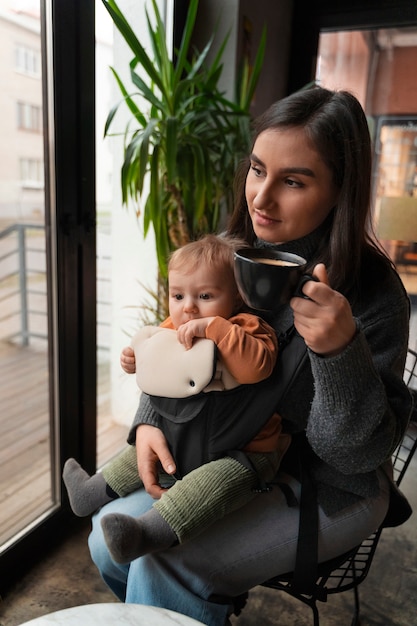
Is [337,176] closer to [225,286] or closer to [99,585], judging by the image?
[225,286]

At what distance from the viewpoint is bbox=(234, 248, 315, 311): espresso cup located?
0.82 metres

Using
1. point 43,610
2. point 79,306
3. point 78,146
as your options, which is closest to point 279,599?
point 43,610

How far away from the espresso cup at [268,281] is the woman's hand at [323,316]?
0.02 metres

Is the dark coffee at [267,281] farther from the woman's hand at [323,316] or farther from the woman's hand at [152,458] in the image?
the woman's hand at [152,458]

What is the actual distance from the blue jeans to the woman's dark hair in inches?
19.5

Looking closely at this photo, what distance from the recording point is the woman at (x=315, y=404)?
104 centimetres

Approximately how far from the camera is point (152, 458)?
1.15m

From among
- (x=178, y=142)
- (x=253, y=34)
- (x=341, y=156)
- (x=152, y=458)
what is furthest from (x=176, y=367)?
(x=253, y=34)

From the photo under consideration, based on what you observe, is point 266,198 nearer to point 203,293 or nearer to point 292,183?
point 292,183

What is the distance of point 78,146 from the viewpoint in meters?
1.76

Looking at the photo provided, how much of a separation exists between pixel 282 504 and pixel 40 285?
1.16 m

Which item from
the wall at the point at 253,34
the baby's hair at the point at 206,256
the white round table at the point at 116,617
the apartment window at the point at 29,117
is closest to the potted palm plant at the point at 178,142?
the apartment window at the point at 29,117

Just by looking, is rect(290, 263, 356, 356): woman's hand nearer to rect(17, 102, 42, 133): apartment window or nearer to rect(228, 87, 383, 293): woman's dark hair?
rect(228, 87, 383, 293): woman's dark hair

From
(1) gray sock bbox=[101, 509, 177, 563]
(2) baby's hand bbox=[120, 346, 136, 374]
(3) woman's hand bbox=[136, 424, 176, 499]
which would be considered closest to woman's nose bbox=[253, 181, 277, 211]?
(2) baby's hand bbox=[120, 346, 136, 374]
